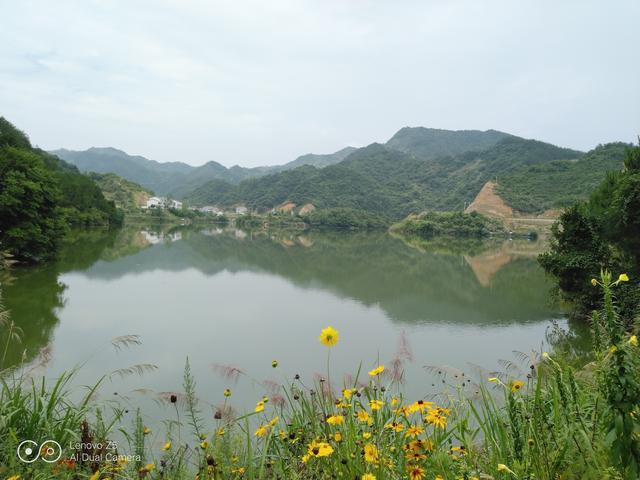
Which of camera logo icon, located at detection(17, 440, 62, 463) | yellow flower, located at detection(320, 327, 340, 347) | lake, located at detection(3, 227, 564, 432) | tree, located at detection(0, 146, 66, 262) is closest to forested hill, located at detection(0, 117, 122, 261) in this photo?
tree, located at detection(0, 146, 66, 262)

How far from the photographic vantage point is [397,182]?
122750 millimetres

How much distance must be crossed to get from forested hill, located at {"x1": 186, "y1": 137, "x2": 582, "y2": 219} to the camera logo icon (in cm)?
9744

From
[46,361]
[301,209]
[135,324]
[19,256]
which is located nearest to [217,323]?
[135,324]

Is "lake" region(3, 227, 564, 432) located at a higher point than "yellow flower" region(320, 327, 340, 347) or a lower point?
lower

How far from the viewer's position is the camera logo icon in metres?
2.57

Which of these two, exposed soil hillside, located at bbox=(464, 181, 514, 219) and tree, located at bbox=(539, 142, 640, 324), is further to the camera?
exposed soil hillside, located at bbox=(464, 181, 514, 219)

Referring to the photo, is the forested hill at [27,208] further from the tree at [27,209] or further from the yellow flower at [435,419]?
the yellow flower at [435,419]

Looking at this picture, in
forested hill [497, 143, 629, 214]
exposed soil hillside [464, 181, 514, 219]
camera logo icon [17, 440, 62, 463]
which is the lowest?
camera logo icon [17, 440, 62, 463]

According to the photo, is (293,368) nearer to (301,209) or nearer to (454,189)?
(301,209)

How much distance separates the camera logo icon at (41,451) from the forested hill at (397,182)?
97440 mm

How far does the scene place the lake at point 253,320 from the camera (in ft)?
27.0

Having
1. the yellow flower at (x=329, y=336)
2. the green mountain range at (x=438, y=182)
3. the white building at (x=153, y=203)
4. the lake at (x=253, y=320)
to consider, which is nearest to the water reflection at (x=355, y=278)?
the lake at (x=253, y=320)

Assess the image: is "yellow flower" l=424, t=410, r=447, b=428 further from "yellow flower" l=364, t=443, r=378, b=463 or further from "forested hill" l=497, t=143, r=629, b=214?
"forested hill" l=497, t=143, r=629, b=214

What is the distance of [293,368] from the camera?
883cm
